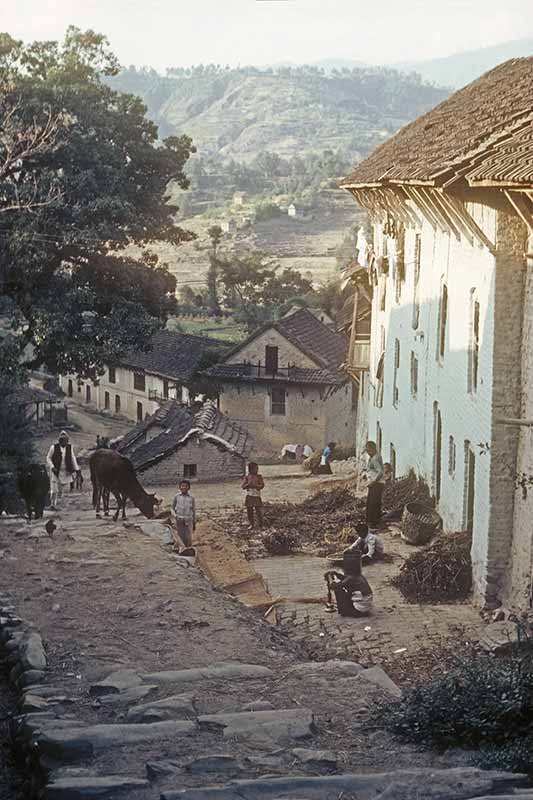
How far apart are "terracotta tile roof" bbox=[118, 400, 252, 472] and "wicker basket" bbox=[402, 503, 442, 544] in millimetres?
15384

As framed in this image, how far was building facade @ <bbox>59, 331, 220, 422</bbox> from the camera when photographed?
199 ft

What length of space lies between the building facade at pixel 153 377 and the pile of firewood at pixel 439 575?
38.4 meters

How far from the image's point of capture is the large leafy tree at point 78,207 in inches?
1293

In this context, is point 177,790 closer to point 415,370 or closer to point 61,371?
point 415,370

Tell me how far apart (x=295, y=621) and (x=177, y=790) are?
35.1 feet

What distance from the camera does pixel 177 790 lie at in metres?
7.30

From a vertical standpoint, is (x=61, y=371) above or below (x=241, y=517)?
above

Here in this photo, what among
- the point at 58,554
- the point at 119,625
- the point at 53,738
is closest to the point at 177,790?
the point at 53,738

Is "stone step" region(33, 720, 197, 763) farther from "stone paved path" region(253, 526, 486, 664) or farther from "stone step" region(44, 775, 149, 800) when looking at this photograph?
"stone paved path" region(253, 526, 486, 664)

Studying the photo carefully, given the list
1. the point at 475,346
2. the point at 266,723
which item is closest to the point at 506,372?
the point at 475,346

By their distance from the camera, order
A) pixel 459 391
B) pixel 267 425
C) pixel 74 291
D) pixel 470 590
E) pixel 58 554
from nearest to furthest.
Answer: pixel 58 554
pixel 470 590
pixel 459 391
pixel 74 291
pixel 267 425

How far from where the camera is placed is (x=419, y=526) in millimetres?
22969

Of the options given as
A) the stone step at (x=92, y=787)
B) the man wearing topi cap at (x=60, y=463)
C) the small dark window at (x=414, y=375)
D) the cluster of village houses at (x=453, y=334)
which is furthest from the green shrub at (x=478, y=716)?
the small dark window at (x=414, y=375)

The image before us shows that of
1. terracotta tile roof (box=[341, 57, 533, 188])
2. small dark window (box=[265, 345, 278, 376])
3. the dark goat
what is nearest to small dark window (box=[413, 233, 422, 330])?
terracotta tile roof (box=[341, 57, 533, 188])
